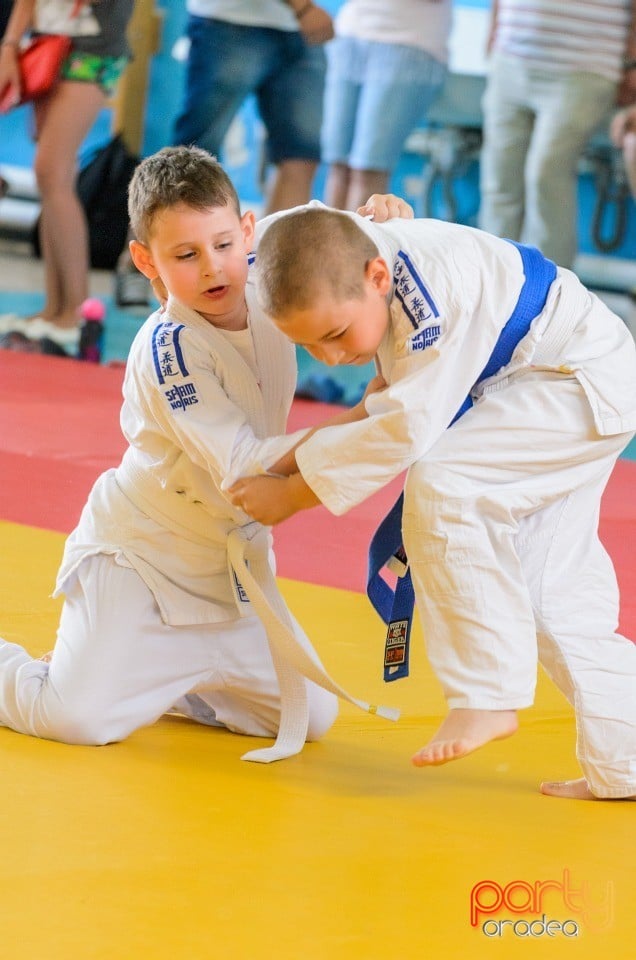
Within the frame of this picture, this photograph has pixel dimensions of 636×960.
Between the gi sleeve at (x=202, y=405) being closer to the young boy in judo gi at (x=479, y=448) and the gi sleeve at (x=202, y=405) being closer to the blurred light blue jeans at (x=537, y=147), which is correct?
the young boy in judo gi at (x=479, y=448)

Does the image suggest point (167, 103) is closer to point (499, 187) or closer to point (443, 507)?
point (499, 187)

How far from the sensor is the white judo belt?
7.27ft

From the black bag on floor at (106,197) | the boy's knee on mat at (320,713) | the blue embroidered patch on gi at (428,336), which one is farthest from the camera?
the black bag on floor at (106,197)

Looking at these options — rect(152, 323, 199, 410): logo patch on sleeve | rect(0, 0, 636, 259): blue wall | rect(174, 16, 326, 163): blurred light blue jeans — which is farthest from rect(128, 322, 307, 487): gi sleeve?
rect(174, 16, 326, 163): blurred light blue jeans

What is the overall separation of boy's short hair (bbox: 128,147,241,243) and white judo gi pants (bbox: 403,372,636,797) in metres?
0.55

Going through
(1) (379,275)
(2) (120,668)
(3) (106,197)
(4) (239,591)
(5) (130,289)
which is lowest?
(5) (130,289)

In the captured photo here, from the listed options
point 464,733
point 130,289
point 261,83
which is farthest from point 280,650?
point 130,289

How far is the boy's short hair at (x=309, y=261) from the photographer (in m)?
1.91

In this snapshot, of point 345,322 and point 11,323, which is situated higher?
point 345,322

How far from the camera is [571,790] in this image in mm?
2191

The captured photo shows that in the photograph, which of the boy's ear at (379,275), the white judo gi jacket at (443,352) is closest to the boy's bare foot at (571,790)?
the white judo gi jacket at (443,352)

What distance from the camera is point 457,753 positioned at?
194 cm

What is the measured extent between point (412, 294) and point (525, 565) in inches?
18.5

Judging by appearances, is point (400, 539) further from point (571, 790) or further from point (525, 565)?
point (571, 790)
